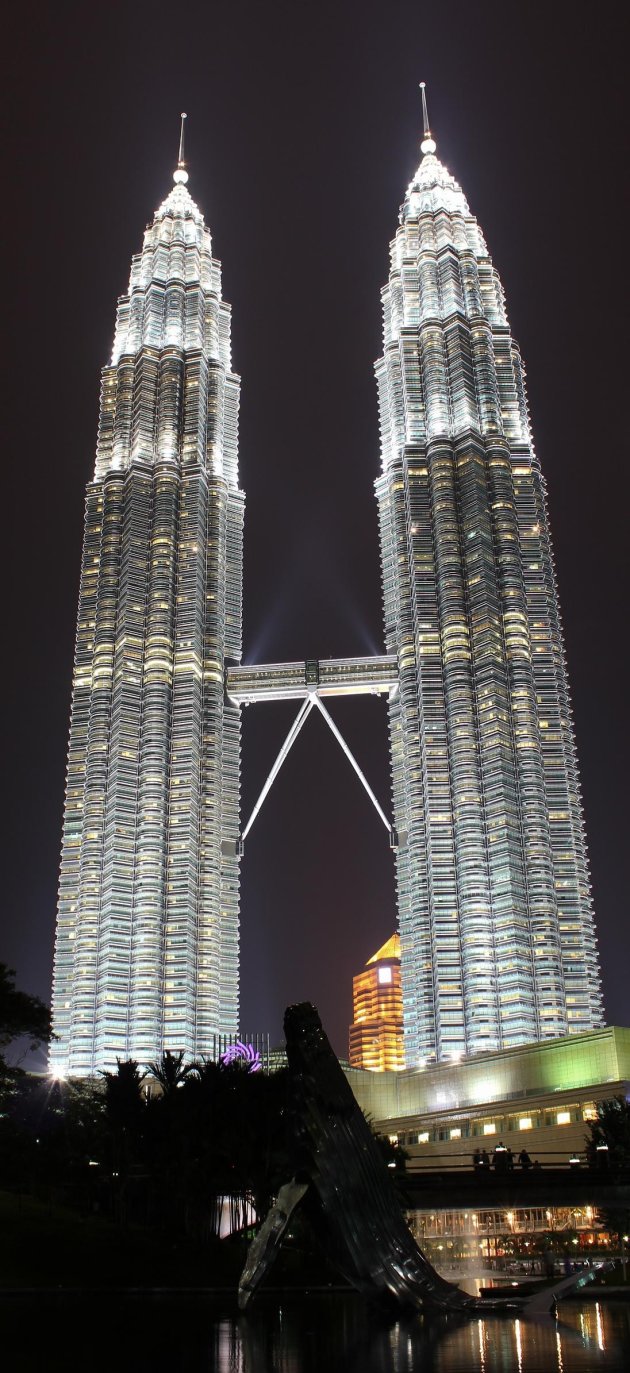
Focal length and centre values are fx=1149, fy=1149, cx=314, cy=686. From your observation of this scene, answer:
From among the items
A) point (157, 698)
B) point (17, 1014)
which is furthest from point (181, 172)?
point (17, 1014)

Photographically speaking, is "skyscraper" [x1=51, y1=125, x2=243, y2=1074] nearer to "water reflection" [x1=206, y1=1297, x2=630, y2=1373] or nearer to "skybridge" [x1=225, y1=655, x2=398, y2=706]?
"skybridge" [x1=225, y1=655, x2=398, y2=706]

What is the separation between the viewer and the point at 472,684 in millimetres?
135500

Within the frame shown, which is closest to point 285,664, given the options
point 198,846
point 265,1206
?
point 198,846

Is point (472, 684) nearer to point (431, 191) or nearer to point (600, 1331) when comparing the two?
point (431, 191)

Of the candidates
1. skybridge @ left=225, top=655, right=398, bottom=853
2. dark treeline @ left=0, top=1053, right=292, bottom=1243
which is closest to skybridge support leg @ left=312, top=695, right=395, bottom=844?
skybridge @ left=225, top=655, right=398, bottom=853

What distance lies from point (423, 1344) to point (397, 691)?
407 feet

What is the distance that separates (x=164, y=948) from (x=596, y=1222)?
7390cm

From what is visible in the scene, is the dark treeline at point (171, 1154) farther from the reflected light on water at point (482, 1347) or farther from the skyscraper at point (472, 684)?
the skyscraper at point (472, 684)

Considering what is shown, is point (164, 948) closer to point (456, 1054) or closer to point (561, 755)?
point (456, 1054)

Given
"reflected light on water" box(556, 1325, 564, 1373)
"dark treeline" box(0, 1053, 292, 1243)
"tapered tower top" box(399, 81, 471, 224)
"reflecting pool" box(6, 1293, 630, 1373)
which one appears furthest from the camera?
"tapered tower top" box(399, 81, 471, 224)

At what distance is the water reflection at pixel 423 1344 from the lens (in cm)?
1869

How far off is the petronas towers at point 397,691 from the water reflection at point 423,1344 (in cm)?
9347

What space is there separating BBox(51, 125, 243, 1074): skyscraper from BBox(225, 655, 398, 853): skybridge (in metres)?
3.20

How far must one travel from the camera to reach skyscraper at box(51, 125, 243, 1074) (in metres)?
130
